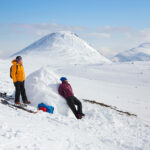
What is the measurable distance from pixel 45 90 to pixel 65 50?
74.5 m

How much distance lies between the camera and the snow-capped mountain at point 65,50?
7500 cm

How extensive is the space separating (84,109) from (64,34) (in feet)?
296

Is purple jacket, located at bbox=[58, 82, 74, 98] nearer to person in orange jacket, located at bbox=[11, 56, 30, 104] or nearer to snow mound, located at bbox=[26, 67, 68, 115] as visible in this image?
snow mound, located at bbox=[26, 67, 68, 115]

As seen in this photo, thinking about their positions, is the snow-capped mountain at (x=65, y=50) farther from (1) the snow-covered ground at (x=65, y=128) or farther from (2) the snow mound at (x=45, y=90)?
(1) the snow-covered ground at (x=65, y=128)

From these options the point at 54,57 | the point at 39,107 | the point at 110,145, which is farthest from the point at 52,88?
the point at 54,57

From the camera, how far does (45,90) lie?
8.91 meters

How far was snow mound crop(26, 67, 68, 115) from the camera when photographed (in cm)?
848

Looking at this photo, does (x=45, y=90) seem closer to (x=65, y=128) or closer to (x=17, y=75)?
(x=17, y=75)

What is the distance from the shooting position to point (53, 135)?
488 centimetres

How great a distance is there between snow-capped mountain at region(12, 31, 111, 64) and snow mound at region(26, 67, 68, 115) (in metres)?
59.5

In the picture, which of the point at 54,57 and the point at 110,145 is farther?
the point at 54,57

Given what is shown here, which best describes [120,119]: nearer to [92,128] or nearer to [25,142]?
[92,128]

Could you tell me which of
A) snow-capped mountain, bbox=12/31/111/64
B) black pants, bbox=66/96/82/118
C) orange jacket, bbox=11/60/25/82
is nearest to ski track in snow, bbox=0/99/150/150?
black pants, bbox=66/96/82/118

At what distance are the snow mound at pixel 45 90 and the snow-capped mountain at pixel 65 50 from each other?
195 ft
